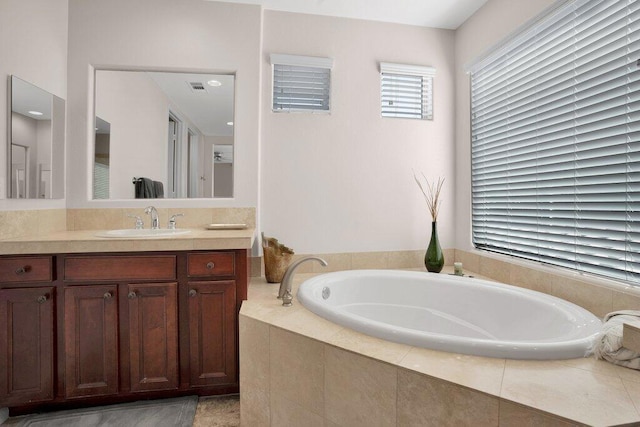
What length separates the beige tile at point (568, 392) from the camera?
0.93 m

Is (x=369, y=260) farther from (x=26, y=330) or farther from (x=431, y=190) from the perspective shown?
(x=26, y=330)

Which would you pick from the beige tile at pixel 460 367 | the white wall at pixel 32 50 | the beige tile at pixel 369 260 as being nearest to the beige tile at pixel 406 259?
the beige tile at pixel 369 260

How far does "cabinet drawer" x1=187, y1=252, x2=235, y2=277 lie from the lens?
1.92 meters

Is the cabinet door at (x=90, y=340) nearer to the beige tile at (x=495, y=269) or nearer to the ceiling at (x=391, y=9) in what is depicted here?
the ceiling at (x=391, y=9)

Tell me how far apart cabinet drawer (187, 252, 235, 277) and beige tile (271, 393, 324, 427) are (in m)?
0.71

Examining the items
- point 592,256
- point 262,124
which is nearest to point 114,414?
point 262,124

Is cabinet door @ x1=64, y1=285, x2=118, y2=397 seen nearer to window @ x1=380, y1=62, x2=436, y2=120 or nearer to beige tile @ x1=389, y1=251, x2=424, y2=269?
beige tile @ x1=389, y1=251, x2=424, y2=269

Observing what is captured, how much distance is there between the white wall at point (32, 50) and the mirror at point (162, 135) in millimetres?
255

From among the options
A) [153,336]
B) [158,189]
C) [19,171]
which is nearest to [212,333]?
[153,336]

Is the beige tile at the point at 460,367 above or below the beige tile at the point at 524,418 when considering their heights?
above

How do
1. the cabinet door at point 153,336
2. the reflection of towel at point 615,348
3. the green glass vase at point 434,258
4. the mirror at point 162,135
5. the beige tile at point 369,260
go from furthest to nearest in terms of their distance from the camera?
1. the beige tile at point 369,260
2. the green glass vase at point 434,258
3. the mirror at point 162,135
4. the cabinet door at point 153,336
5. the reflection of towel at point 615,348

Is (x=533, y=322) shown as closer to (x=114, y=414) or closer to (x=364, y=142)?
(x=364, y=142)

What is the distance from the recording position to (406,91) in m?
2.85

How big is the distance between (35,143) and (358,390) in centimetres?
222
